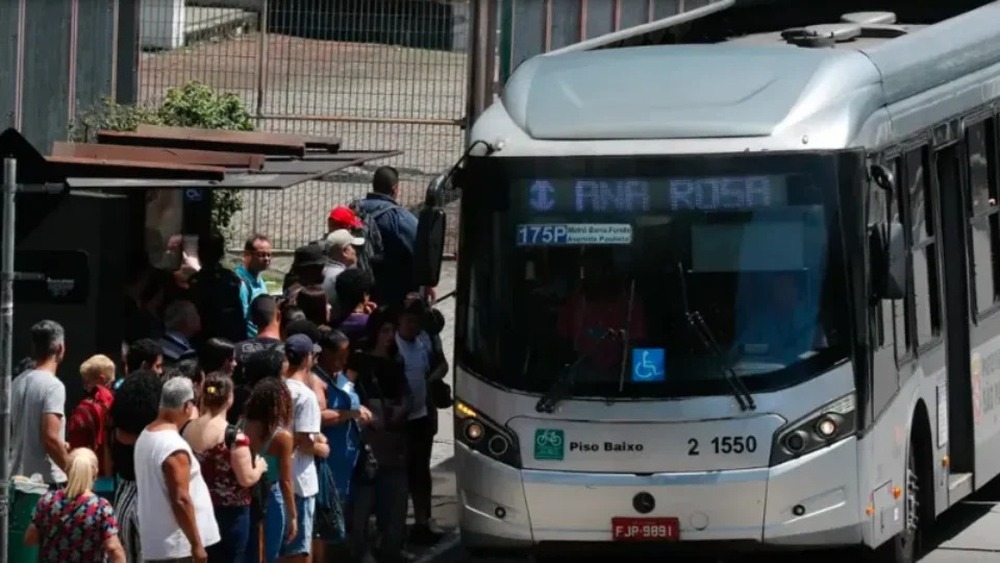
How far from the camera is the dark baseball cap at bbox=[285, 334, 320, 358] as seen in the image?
11961 mm

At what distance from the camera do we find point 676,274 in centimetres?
1164

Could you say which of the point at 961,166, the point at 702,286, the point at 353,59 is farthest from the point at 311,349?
the point at 353,59

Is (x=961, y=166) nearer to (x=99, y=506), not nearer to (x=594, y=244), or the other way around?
(x=594, y=244)

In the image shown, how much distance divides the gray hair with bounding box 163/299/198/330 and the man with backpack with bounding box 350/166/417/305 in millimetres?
2737

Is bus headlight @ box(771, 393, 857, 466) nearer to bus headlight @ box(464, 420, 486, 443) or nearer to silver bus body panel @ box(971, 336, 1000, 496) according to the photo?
bus headlight @ box(464, 420, 486, 443)

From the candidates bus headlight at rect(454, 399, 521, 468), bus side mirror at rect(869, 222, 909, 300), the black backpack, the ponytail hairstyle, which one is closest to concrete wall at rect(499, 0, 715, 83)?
the black backpack

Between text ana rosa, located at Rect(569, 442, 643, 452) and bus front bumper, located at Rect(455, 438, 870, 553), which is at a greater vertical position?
text ana rosa, located at Rect(569, 442, 643, 452)

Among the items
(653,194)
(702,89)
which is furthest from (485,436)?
(702,89)

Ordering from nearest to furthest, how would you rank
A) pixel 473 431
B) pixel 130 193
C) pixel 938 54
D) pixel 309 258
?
pixel 473 431 → pixel 938 54 → pixel 309 258 → pixel 130 193

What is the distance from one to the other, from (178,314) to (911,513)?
15.5 feet

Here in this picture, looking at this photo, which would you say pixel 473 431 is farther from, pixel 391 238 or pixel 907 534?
pixel 391 238

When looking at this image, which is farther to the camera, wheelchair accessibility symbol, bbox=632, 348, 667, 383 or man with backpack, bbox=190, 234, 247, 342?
man with backpack, bbox=190, 234, 247, 342

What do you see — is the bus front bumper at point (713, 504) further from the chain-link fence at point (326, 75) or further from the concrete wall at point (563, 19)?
the concrete wall at point (563, 19)

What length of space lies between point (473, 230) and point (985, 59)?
4411mm
